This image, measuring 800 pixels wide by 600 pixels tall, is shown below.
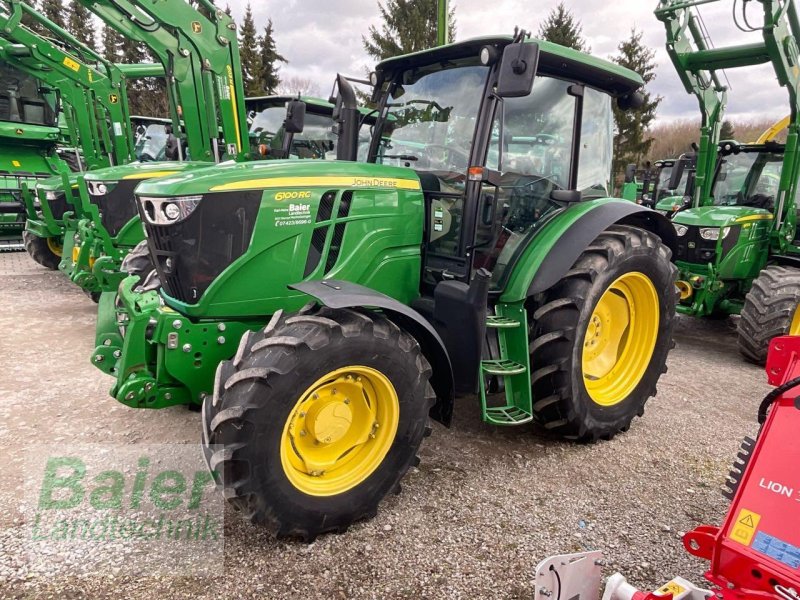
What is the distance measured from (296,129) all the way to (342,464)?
2.56 m

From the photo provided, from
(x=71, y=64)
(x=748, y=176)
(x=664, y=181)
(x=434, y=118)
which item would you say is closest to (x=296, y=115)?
(x=434, y=118)

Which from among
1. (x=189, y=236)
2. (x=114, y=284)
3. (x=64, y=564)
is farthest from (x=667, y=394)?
(x=114, y=284)

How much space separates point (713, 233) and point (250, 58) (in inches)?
1037

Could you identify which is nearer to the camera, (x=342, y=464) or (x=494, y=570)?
(x=494, y=570)

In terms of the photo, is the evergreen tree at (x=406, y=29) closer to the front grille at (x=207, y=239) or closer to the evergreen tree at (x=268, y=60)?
the evergreen tree at (x=268, y=60)

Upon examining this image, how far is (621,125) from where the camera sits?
24.7m

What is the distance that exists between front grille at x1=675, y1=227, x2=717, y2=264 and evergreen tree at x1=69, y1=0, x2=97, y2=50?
29102mm

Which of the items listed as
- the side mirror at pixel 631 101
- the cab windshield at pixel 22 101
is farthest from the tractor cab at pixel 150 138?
the side mirror at pixel 631 101

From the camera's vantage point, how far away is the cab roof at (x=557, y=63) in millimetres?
3010

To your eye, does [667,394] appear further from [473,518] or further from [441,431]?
[473,518]

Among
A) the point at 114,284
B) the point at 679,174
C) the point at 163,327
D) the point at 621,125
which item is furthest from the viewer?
the point at 621,125

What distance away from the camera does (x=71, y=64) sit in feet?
27.8

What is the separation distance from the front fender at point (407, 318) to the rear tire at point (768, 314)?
369 centimetres

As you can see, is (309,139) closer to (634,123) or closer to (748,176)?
(748,176)
